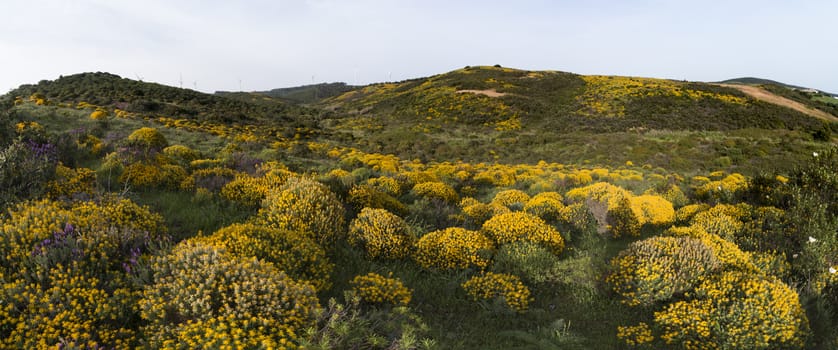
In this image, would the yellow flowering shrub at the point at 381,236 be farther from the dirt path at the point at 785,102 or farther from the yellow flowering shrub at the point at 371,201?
the dirt path at the point at 785,102

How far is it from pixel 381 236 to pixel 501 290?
216 centimetres

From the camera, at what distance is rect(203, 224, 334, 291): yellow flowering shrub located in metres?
4.35

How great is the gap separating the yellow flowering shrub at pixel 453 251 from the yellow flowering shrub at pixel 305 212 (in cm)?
154

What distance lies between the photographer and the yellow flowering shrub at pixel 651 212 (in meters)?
8.92

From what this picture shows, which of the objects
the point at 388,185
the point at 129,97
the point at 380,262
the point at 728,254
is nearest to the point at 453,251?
the point at 380,262

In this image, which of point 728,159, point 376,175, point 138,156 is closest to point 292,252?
point 138,156

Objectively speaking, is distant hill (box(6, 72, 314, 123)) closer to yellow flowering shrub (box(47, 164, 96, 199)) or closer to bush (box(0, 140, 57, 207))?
yellow flowering shrub (box(47, 164, 96, 199))

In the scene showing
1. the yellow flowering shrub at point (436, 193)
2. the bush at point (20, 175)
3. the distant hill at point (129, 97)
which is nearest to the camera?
the bush at point (20, 175)

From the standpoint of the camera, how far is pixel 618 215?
28.6 feet

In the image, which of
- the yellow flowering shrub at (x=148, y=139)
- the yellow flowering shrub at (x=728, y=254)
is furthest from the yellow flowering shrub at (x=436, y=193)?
the yellow flowering shrub at (x=148, y=139)

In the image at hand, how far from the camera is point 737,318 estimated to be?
4.57 metres

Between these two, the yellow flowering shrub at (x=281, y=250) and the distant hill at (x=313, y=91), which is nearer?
the yellow flowering shrub at (x=281, y=250)

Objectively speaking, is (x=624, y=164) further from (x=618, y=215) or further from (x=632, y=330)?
(x=632, y=330)

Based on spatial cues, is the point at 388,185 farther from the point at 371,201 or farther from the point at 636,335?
the point at 636,335
